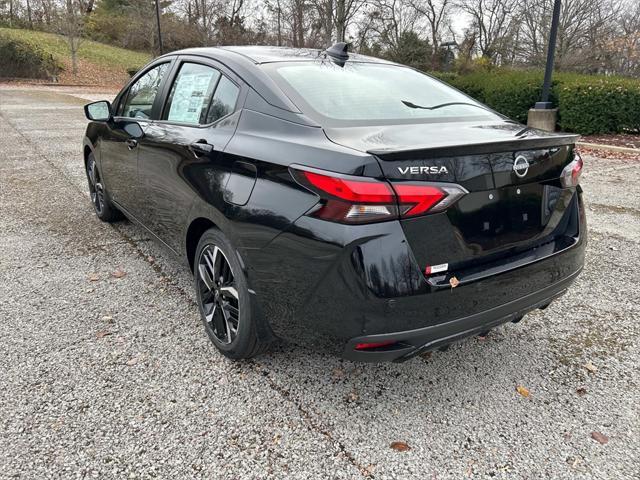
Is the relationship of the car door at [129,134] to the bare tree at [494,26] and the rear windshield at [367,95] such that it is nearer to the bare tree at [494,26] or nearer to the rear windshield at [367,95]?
the rear windshield at [367,95]

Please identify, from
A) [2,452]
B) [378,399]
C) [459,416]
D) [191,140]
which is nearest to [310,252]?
[378,399]

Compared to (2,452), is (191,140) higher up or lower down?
higher up

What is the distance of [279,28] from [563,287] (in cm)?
3472

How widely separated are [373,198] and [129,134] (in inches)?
96.4

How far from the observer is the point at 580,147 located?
9.96 metres

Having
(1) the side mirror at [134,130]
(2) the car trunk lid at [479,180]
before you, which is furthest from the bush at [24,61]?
(2) the car trunk lid at [479,180]

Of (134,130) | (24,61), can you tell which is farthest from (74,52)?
(134,130)

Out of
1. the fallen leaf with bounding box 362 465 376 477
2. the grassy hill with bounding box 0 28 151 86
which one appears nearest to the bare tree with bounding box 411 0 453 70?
the grassy hill with bounding box 0 28 151 86

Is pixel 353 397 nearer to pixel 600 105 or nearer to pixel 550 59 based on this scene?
pixel 550 59

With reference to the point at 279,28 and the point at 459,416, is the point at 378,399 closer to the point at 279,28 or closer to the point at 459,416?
the point at 459,416

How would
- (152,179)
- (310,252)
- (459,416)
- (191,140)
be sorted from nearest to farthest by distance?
(310,252)
(459,416)
(191,140)
(152,179)

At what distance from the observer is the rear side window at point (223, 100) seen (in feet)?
8.60

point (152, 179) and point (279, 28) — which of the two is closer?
point (152, 179)

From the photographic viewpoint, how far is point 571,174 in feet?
7.84
